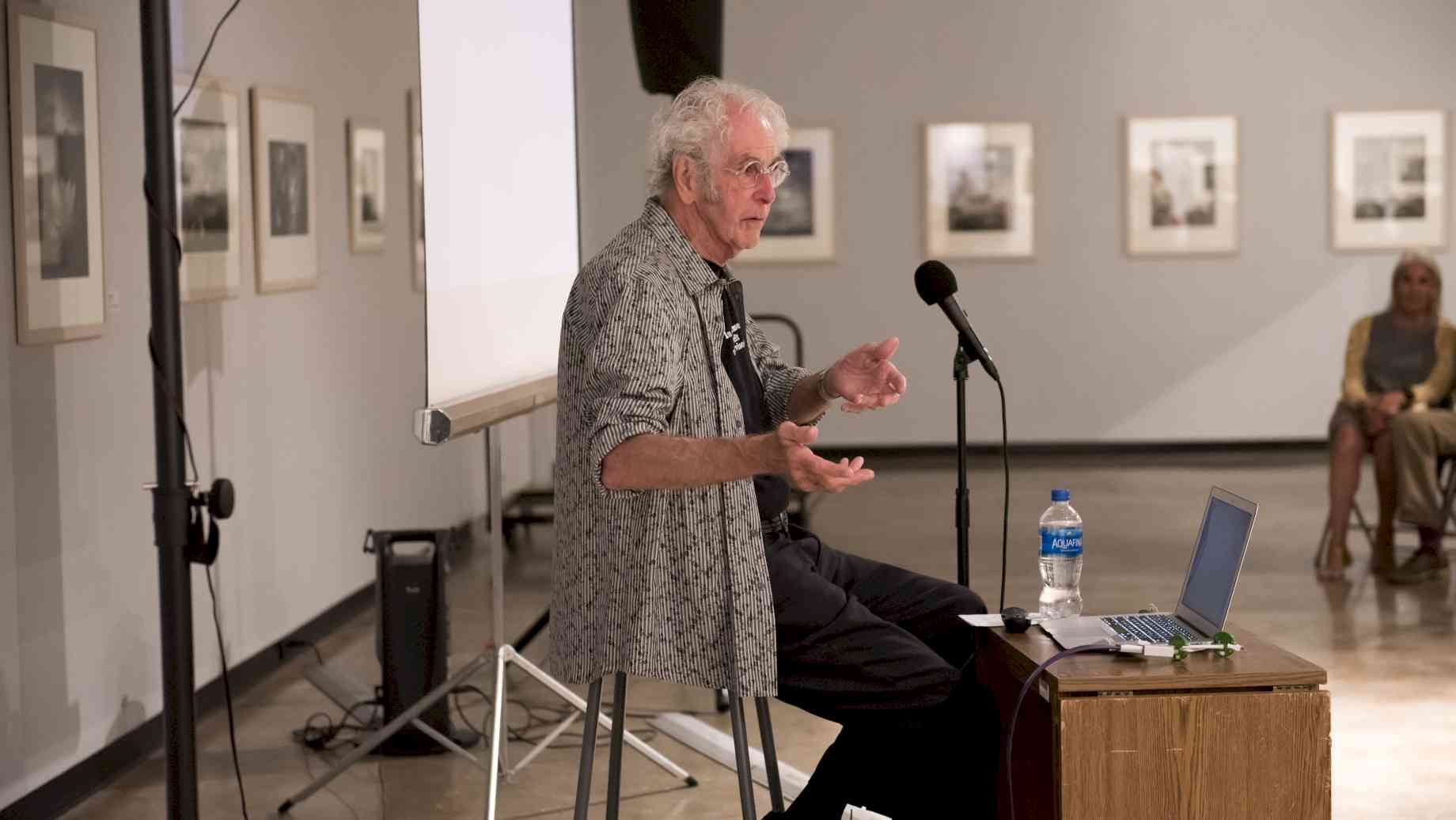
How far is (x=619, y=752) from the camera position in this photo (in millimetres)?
2863

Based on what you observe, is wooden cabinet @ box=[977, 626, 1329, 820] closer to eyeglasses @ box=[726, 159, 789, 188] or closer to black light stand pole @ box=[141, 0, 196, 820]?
eyeglasses @ box=[726, 159, 789, 188]

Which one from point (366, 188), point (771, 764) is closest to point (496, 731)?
point (771, 764)

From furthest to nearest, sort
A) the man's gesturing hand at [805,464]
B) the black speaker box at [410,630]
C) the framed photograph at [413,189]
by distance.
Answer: the framed photograph at [413,189] < the black speaker box at [410,630] < the man's gesturing hand at [805,464]

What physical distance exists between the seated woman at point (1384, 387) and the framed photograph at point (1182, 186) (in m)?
3.49

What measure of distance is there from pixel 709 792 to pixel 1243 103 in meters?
8.09

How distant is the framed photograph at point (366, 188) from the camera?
6.45 m

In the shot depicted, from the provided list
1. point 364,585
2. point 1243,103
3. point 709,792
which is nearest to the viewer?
point 709,792

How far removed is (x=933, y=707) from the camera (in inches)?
107

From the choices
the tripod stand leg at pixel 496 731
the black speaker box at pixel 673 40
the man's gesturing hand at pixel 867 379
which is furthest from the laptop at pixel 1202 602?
the black speaker box at pixel 673 40

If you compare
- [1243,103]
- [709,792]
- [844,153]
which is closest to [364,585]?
[709,792]

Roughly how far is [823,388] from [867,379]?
0.14 meters

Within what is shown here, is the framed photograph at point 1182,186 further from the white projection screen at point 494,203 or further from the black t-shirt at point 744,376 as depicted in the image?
the black t-shirt at point 744,376

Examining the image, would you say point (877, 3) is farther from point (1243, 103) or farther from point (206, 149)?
point (206, 149)

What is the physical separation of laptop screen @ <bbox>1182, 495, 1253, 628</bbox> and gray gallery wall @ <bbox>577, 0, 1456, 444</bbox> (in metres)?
8.00
